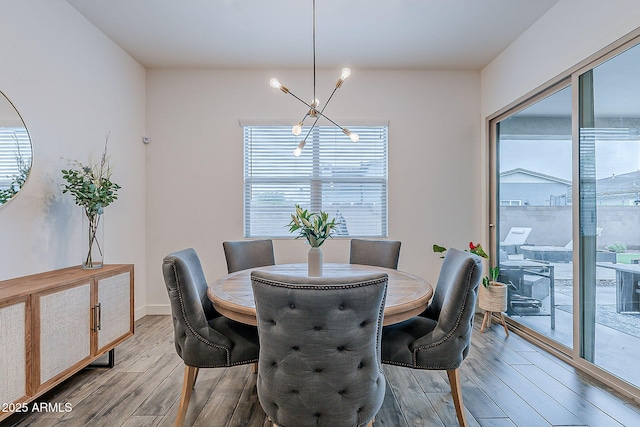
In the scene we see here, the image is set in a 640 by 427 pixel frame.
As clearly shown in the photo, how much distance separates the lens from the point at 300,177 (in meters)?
3.97

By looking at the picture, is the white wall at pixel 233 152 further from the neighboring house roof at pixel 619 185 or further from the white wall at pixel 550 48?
the neighboring house roof at pixel 619 185

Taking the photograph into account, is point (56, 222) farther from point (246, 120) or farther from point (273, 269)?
point (246, 120)

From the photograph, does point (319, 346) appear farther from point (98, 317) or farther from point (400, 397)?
point (98, 317)

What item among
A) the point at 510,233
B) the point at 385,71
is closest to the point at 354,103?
the point at 385,71

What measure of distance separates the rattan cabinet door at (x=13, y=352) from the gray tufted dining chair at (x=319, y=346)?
1396 mm

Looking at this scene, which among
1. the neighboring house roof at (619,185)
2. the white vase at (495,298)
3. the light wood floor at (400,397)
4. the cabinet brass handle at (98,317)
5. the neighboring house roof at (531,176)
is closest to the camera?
the light wood floor at (400,397)

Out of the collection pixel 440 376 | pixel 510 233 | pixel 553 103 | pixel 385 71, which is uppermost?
pixel 385 71

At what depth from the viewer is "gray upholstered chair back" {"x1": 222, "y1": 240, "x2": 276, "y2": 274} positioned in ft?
9.28

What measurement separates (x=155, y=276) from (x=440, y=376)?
3.19 meters

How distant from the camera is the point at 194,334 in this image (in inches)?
68.8

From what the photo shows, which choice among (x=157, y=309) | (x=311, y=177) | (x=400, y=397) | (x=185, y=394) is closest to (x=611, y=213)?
(x=400, y=397)

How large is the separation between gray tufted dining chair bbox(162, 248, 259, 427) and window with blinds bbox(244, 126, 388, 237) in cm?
219

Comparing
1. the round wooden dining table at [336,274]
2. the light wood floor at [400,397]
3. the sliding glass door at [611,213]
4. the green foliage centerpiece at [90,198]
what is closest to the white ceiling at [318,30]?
the sliding glass door at [611,213]

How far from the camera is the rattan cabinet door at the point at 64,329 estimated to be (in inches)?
75.8
